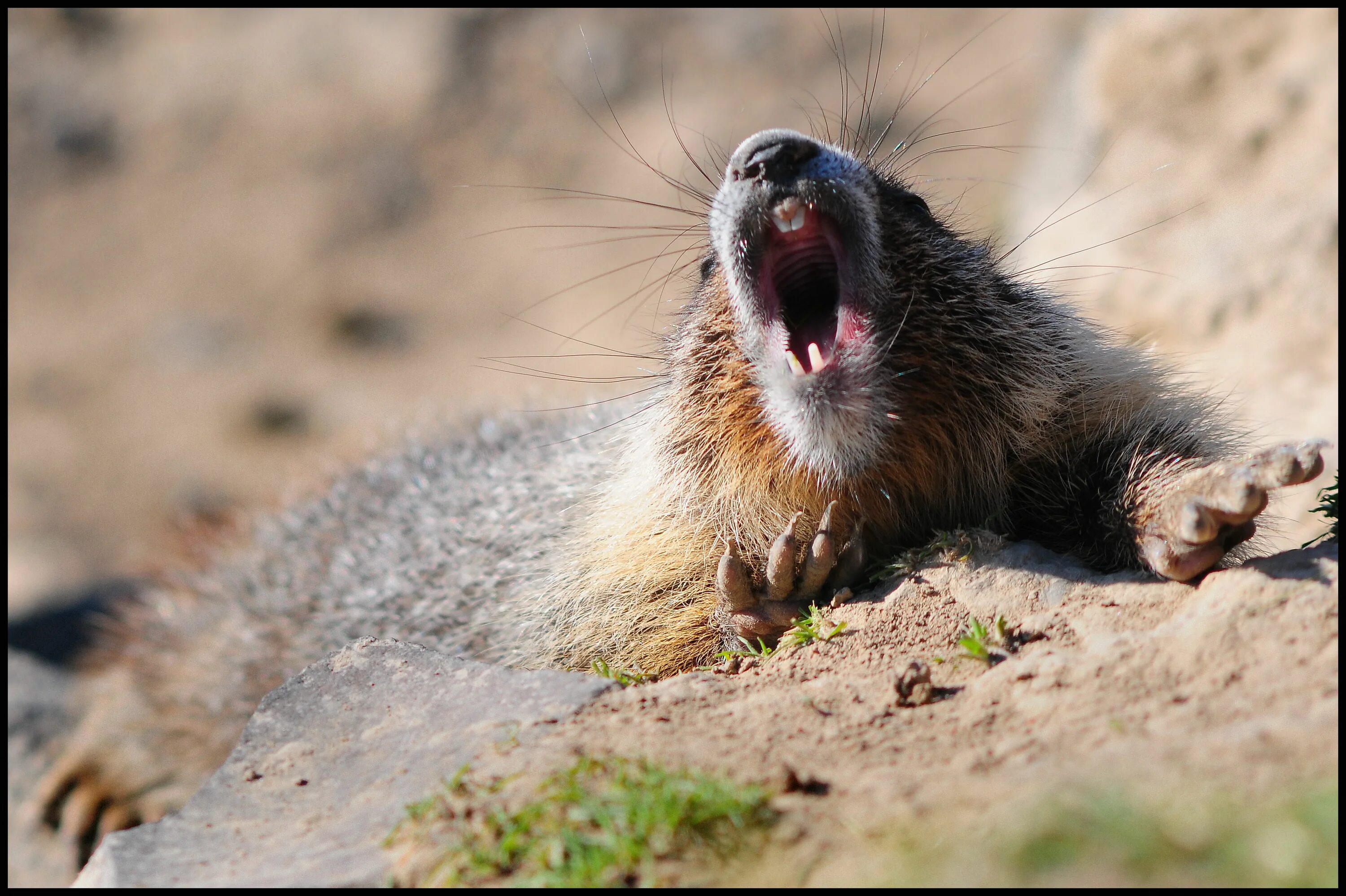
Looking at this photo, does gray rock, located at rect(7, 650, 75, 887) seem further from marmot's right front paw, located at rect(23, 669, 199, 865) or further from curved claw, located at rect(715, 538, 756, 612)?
curved claw, located at rect(715, 538, 756, 612)

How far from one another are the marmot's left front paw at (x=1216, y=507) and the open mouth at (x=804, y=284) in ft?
3.70

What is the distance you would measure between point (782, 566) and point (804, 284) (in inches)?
41.0

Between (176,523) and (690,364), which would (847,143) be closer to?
(690,364)

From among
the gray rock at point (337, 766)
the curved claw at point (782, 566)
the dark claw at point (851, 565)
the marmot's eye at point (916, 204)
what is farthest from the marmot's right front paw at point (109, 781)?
the marmot's eye at point (916, 204)

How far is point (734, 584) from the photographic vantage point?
141 inches

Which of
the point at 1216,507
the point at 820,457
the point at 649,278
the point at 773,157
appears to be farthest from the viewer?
the point at 649,278

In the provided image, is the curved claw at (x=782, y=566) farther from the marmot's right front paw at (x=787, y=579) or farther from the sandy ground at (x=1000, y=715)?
the sandy ground at (x=1000, y=715)

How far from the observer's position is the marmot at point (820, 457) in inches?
132

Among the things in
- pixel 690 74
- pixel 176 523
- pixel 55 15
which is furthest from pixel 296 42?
pixel 176 523

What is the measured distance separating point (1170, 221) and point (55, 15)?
1767 cm

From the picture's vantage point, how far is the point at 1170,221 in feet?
25.6

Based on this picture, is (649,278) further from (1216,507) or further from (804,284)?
(1216,507)

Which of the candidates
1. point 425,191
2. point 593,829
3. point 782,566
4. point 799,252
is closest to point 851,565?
point 782,566

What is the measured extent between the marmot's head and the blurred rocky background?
13.3ft
